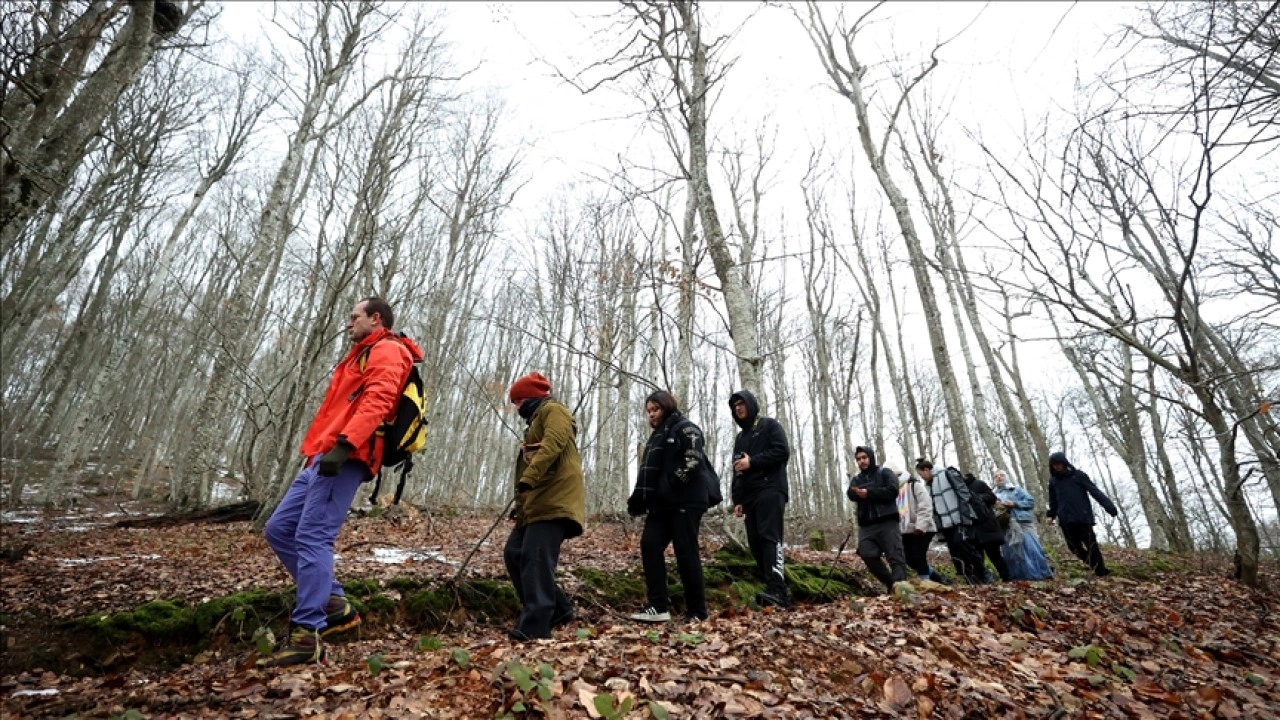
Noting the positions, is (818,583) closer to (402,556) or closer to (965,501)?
(965,501)

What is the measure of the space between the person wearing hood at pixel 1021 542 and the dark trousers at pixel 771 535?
14.3ft

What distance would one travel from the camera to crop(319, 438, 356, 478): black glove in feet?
9.29

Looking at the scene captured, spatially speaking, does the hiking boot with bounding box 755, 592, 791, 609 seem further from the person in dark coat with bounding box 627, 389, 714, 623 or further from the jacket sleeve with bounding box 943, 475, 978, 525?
the jacket sleeve with bounding box 943, 475, 978, 525

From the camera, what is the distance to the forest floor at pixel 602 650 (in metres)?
2.32

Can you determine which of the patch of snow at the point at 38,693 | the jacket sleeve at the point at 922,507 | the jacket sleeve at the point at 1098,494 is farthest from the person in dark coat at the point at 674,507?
the jacket sleeve at the point at 1098,494

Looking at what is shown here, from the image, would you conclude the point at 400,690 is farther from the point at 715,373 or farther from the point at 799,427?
the point at 799,427

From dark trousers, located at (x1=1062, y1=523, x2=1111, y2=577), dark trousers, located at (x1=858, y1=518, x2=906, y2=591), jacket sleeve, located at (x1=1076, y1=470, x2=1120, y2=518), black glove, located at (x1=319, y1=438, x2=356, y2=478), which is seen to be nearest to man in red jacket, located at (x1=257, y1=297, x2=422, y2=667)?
black glove, located at (x1=319, y1=438, x2=356, y2=478)

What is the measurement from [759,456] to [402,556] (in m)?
4.21

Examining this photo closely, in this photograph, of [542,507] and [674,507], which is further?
[674,507]

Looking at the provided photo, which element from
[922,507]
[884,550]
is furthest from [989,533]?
[884,550]

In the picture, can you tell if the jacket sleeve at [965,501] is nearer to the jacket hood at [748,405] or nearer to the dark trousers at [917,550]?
the dark trousers at [917,550]

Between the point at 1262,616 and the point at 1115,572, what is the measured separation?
356cm

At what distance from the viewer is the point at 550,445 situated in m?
3.55

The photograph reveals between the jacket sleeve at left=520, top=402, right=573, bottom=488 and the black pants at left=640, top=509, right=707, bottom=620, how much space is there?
1.00 metres
